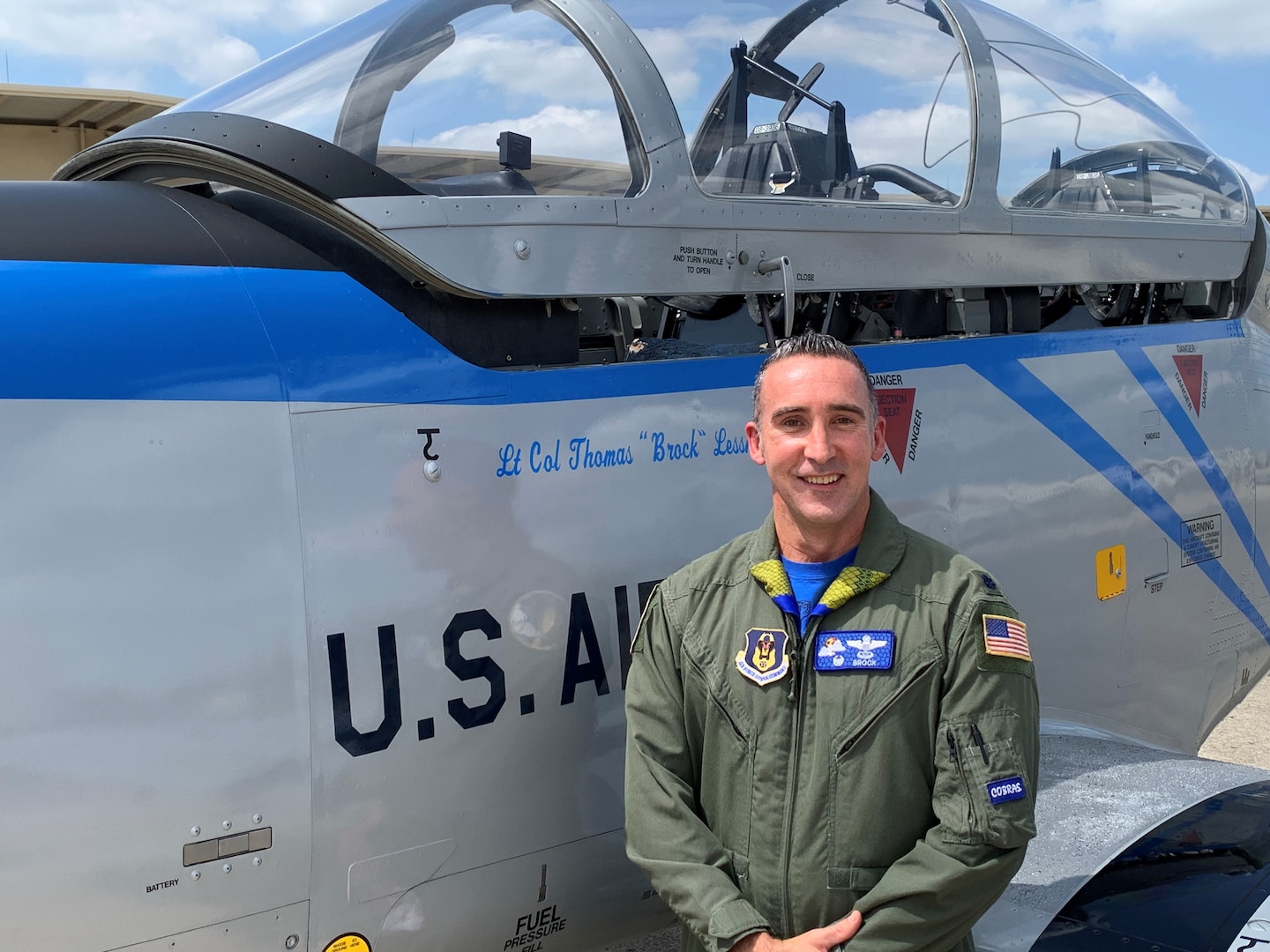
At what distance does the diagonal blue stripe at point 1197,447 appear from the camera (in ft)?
11.8

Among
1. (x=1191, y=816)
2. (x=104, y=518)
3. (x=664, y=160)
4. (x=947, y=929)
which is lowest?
(x=1191, y=816)

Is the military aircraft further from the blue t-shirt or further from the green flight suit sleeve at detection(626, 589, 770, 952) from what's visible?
the blue t-shirt

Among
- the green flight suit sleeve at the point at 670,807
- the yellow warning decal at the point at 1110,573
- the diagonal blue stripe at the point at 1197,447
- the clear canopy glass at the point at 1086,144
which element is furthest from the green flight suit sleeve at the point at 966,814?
the diagonal blue stripe at the point at 1197,447

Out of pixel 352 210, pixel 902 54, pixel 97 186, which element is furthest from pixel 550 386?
pixel 902 54

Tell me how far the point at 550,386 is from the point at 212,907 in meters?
1.14

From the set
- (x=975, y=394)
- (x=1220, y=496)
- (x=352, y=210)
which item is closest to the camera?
(x=352, y=210)

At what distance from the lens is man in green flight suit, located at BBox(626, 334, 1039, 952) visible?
1850 millimetres

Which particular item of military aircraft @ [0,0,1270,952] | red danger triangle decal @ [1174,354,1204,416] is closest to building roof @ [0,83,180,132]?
military aircraft @ [0,0,1270,952]

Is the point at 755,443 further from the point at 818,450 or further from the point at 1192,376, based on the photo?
the point at 1192,376

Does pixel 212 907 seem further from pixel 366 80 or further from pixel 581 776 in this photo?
pixel 366 80

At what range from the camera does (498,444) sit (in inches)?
90.3

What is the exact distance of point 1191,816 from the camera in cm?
272

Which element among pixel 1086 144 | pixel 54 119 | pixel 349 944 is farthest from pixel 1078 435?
pixel 54 119

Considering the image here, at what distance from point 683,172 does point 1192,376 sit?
2110mm
